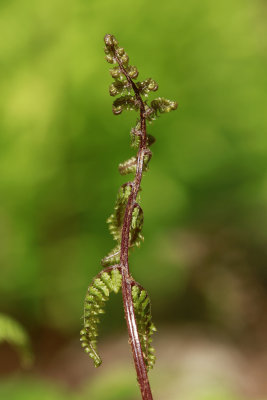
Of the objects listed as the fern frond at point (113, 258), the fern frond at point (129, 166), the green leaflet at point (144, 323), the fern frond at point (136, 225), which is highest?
the fern frond at point (129, 166)

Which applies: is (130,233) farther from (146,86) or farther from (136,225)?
(146,86)

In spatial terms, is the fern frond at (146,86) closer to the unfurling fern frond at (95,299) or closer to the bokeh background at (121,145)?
the unfurling fern frond at (95,299)

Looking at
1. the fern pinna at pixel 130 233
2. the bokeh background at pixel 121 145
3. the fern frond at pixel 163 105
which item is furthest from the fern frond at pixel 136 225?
the bokeh background at pixel 121 145

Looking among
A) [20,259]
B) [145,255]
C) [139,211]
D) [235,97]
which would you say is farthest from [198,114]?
[139,211]

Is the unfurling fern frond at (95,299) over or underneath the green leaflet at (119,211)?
underneath

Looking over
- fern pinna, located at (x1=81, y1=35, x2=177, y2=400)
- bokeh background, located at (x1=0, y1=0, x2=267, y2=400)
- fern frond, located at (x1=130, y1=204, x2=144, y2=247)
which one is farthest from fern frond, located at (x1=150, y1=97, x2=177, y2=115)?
bokeh background, located at (x1=0, y1=0, x2=267, y2=400)

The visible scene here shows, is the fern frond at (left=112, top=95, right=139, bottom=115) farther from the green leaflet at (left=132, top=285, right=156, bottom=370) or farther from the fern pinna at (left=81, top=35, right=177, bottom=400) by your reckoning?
the green leaflet at (left=132, top=285, right=156, bottom=370)
